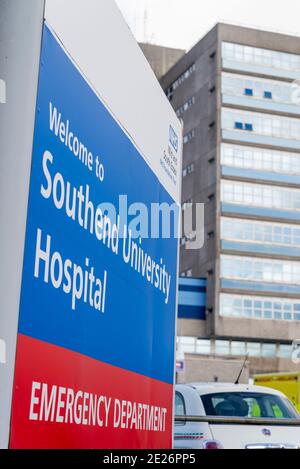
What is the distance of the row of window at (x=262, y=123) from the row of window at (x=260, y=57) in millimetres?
5506

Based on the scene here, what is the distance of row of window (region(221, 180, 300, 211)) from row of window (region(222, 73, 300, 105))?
29.3 feet

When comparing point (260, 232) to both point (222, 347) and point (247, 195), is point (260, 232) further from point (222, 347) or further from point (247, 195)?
point (222, 347)

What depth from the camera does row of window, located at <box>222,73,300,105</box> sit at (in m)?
71.5

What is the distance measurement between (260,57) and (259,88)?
3517 millimetres

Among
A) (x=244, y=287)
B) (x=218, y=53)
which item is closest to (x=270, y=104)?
(x=218, y=53)

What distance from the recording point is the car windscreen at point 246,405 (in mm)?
8945

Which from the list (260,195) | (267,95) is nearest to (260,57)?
(267,95)

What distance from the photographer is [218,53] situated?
71.8m

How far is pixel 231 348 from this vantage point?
67.5 m

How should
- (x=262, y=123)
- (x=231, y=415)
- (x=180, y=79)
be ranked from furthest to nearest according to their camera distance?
(x=180, y=79) < (x=262, y=123) < (x=231, y=415)

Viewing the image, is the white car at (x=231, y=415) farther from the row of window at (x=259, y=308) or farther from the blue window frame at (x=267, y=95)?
the blue window frame at (x=267, y=95)

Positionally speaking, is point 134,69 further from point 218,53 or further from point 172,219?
point 218,53

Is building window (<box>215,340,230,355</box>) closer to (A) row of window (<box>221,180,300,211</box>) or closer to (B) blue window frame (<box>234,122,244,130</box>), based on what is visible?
(A) row of window (<box>221,180,300,211</box>)
